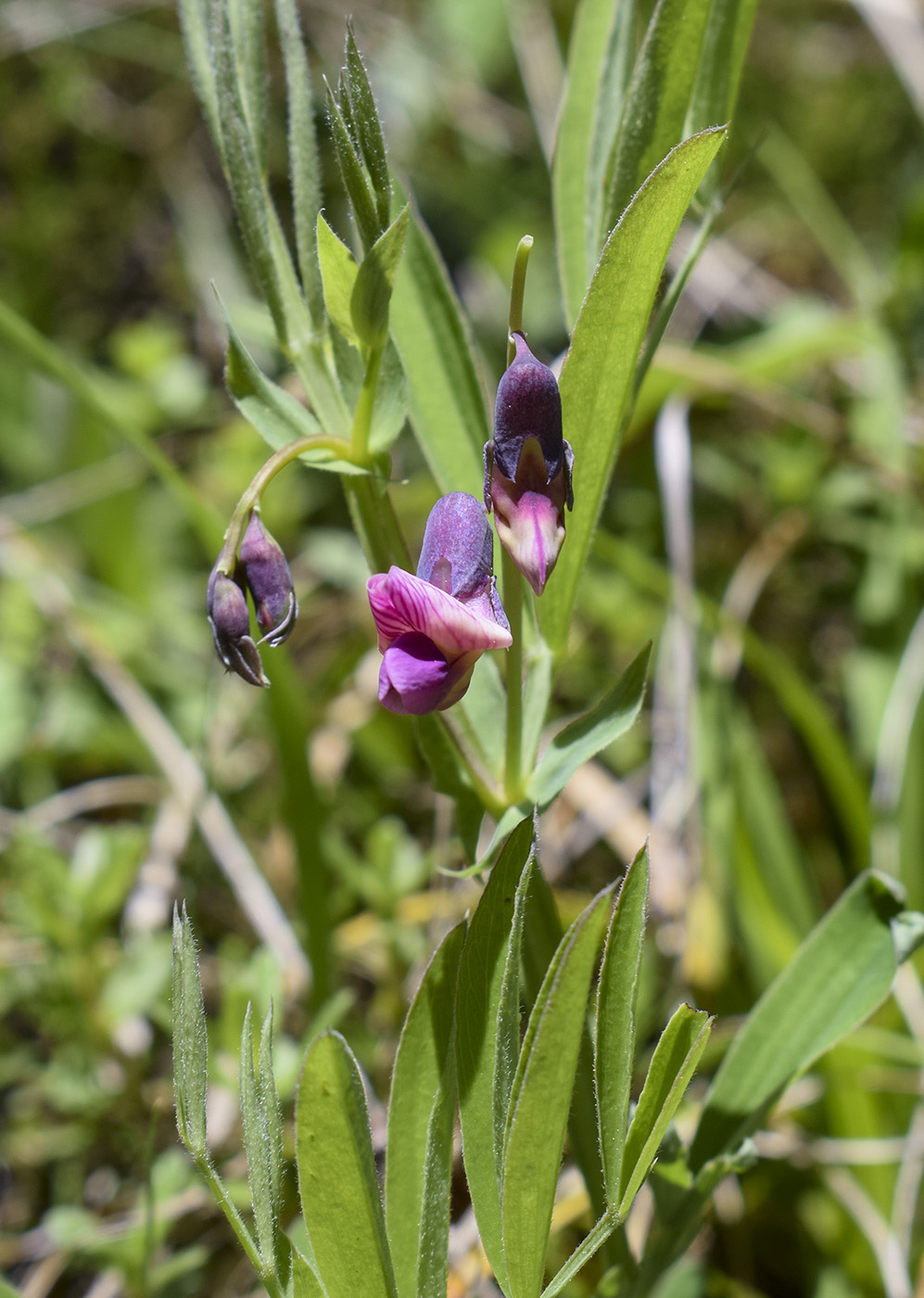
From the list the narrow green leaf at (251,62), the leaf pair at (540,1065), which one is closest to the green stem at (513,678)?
the leaf pair at (540,1065)

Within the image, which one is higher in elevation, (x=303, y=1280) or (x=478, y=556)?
(x=478, y=556)

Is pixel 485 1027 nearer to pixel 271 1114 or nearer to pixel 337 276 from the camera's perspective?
pixel 271 1114

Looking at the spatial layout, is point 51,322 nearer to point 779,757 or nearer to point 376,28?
A: point 376,28

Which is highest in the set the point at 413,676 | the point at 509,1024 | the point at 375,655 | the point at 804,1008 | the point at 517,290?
the point at 517,290

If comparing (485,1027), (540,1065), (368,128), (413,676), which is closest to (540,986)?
(485,1027)

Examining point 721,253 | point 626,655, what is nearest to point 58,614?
point 626,655

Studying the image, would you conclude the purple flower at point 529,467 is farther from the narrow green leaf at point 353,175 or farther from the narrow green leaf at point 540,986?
the narrow green leaf at point 540,986
